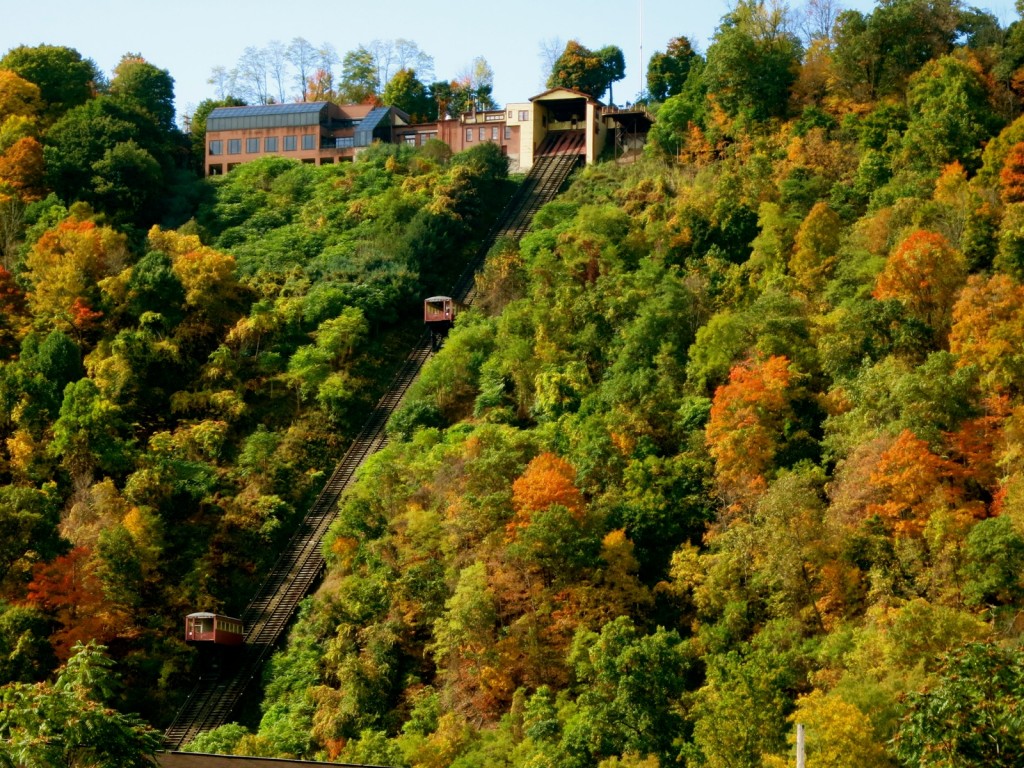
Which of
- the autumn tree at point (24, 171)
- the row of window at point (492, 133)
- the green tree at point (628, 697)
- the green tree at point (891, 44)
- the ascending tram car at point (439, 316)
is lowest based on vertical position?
the green tree at point (628, 697)

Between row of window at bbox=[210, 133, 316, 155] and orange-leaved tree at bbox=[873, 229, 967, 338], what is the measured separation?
43.1 m

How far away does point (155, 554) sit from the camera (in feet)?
197

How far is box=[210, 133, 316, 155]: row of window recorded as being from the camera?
95875 millimetres

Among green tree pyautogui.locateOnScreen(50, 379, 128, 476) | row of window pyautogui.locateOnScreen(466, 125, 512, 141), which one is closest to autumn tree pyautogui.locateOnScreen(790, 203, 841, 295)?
green tree pyautogui.locateOnScreen(50, 379, 128, 476)

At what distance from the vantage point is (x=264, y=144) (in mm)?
96625

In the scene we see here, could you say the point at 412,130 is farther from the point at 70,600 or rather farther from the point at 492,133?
the point at 70,600

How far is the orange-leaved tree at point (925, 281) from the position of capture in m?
60.5

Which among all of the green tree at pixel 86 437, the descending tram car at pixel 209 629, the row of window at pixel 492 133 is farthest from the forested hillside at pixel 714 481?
the row of window at pixel 492 133

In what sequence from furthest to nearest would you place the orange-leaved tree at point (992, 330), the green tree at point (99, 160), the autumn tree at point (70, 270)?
1. the green tree at point (99, 160)
2. the autumn tree at point (70, 270)
3. the orange-leaved tree at point (992, 330)

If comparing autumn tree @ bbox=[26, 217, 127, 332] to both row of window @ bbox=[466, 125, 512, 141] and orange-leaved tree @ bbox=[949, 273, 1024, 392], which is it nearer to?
row of window @ bbox=[466, 125, 512, 141]

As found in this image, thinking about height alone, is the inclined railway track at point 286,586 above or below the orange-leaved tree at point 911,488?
below

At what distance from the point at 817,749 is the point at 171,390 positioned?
3725 cm

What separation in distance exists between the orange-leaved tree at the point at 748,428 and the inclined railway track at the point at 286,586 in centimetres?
1504

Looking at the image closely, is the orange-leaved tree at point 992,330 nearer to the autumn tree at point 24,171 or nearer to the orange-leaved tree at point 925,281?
the orange-leaved tree at point 925,281
